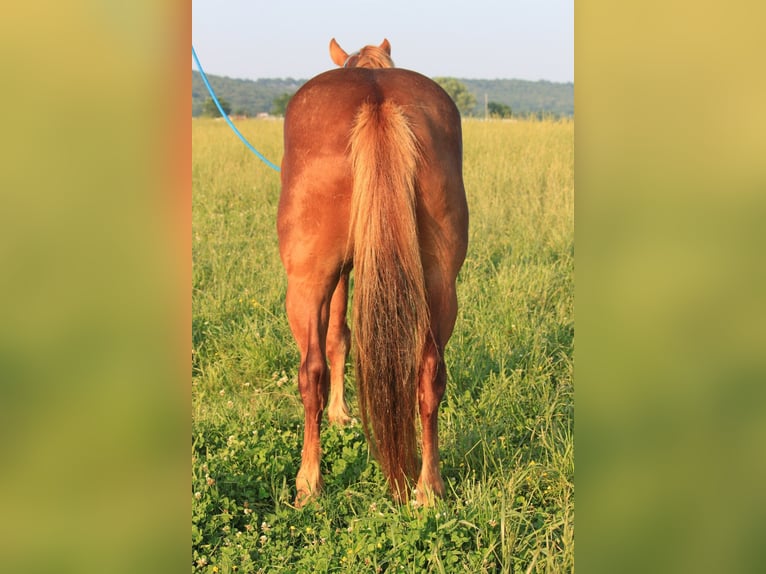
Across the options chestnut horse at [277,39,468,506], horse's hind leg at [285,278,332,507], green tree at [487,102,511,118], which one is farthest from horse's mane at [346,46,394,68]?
green tree at [487,102,511,118]

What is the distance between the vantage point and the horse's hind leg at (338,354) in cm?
430

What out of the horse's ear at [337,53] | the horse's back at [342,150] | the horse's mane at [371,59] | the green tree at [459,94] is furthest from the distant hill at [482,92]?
the horse's back at [342,150]

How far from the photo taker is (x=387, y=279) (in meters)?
2.93

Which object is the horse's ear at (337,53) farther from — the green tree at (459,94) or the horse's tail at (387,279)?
the green tree at (459,94)
